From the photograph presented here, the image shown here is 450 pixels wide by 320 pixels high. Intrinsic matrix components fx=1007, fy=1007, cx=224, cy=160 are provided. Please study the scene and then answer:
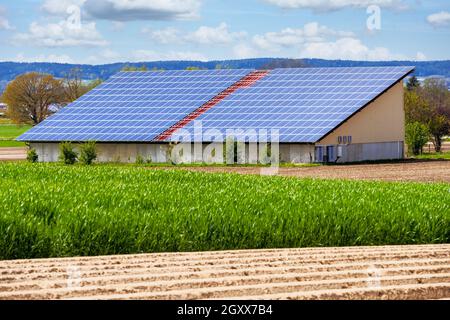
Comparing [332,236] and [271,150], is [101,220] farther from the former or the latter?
[271,150]

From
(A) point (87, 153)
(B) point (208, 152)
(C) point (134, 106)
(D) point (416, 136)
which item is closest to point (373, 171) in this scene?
(B) point (208, 152)

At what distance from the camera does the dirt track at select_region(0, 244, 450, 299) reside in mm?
9906

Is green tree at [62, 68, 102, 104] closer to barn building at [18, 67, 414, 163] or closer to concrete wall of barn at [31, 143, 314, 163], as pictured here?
barn building at [18, 67, 414, 163]

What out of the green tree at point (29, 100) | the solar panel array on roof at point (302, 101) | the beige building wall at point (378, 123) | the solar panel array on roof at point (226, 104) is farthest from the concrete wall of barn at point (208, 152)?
the green tree at point (29, 100)

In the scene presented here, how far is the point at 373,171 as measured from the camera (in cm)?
5584

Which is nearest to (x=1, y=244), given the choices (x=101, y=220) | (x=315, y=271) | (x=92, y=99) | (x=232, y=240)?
(x=101, y=220)

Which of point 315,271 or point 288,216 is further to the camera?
point 288,216

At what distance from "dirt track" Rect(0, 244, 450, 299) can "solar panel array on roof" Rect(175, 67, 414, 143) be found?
5035cm

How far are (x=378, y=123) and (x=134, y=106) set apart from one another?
64.1ft

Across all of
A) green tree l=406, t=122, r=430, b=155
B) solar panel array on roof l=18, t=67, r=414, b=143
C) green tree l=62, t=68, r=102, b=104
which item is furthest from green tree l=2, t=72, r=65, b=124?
green tree l=406, t=122, r=430, b=155

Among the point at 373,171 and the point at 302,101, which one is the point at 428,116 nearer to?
the point at 302,101

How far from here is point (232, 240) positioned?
58.2 ft

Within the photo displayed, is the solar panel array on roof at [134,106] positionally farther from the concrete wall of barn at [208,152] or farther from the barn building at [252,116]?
the concrete wall of barn at [208,152]

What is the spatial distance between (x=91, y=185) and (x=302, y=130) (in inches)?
1754
